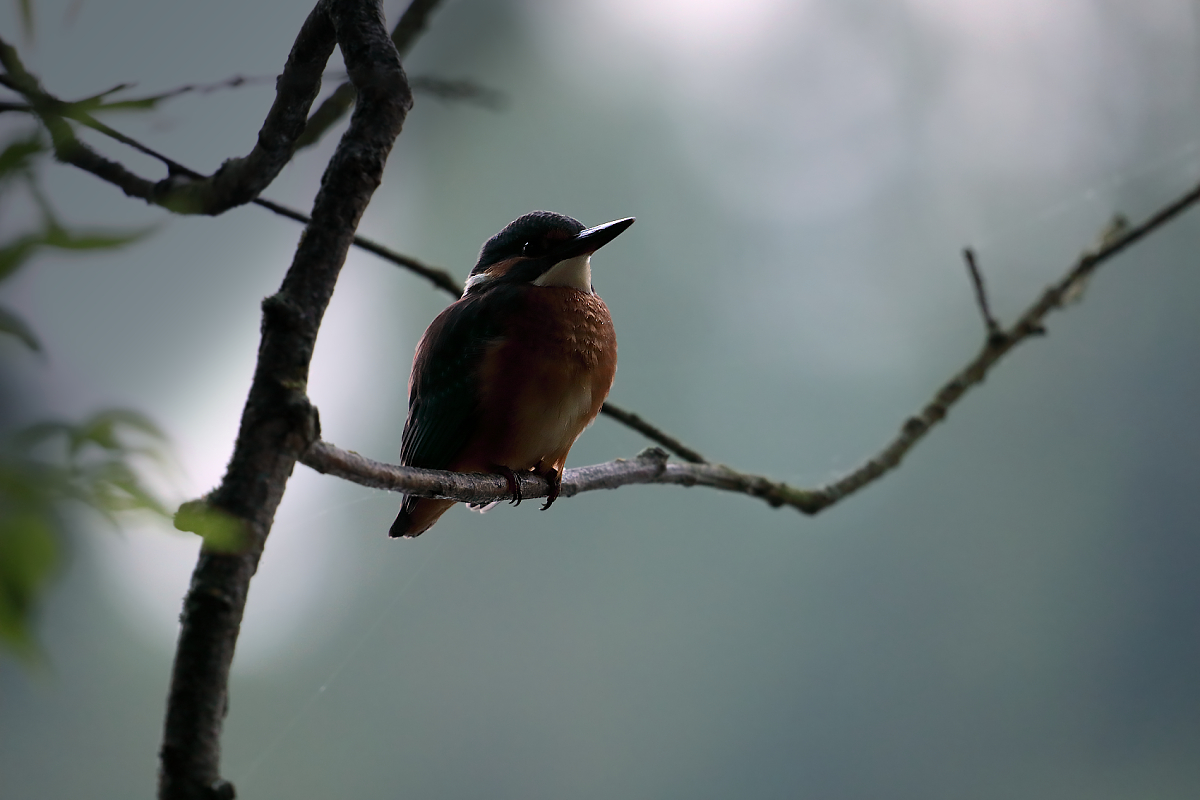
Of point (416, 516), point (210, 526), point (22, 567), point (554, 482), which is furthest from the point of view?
point (416, 516)

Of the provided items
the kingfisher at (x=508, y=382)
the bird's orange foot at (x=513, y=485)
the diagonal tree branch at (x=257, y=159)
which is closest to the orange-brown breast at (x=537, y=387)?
the kingfisher at (x=508, y=382)

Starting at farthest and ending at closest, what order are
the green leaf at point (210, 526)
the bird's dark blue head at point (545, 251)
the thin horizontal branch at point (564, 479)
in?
the bird's dark blue head at point (545, 251) → the thin horizontal branch at point (564, 479) → the green leaf at point (210, 526)

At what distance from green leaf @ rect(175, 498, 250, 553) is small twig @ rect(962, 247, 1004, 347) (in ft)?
4.64

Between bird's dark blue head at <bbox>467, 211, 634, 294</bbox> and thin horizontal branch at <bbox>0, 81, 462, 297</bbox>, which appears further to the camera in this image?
bird's dark blue head at <bbox>467, 211, 634, 294</bbox>

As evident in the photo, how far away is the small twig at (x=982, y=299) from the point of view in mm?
1512

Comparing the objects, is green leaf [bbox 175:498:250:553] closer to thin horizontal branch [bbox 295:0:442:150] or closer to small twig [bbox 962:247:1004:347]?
thin horizontal branch [bbox 295:0:442:150]

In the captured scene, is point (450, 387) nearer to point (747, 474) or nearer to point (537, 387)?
point (537, 387)

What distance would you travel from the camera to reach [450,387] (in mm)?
1106

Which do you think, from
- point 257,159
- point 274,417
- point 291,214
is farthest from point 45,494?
point 291,214

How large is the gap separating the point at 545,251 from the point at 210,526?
973 mm

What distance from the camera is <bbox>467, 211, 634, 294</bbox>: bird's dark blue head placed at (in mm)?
1210

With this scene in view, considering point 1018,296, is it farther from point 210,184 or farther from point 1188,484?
point 210,184

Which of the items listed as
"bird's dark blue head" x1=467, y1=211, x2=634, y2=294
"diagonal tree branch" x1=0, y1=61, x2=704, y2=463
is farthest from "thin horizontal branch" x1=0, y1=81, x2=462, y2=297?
"bird's dark blue head" x1=467, y1=211, x2=634, y2=294

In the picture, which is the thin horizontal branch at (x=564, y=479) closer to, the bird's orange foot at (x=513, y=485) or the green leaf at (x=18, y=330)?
the bird's orange foot at (x=513, y=485)
